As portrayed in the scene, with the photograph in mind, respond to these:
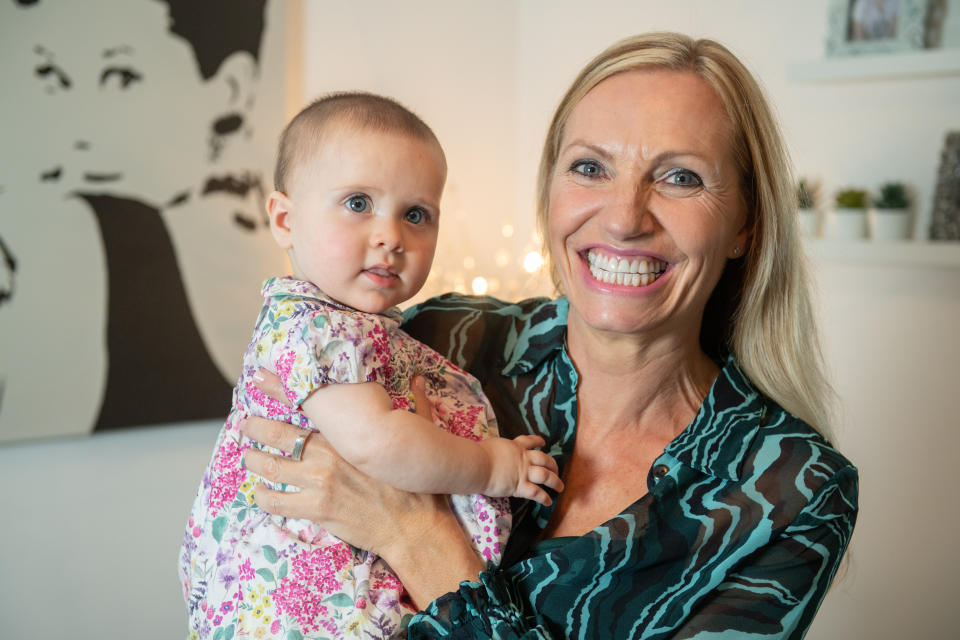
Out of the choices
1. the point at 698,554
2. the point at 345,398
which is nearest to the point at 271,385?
the point at 345,398

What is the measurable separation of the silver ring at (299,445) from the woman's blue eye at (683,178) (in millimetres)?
758

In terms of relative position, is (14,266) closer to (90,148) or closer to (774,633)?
(90,148)

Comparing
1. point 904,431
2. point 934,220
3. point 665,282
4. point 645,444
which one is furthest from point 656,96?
point 904,431

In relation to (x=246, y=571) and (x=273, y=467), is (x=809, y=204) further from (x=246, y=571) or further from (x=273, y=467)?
(x=246, y=571)

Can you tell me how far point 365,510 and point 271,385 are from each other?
25 cm

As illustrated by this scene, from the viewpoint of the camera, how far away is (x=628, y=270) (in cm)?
145

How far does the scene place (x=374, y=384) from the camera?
4.12 feet

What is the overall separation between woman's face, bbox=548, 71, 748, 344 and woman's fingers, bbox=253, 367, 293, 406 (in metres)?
0.54

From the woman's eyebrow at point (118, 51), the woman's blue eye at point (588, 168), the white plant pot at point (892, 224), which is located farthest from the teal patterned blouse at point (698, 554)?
the woman's eyebrow at point (118, 51)

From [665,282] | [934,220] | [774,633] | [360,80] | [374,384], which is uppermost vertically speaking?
[360,80]

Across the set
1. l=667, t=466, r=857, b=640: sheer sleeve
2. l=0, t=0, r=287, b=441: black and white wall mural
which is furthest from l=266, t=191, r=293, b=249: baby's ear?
l=0, t=0, r=287, b=441: black and white wall mural

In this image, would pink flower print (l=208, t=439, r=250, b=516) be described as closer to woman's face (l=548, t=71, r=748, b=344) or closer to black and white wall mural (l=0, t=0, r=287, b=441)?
woman's face (l=548, t=71, r=748, b=344)

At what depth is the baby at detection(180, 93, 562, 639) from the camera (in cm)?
125

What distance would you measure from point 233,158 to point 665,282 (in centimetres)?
199
